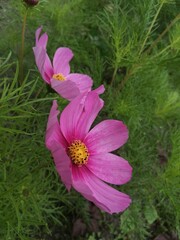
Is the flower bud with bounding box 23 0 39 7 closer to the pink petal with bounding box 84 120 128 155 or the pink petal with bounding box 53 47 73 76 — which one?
the pink petal with bounding box 53 47 73 76

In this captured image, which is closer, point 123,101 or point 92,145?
point 92,145

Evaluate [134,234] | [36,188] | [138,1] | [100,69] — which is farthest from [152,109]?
[36,188]

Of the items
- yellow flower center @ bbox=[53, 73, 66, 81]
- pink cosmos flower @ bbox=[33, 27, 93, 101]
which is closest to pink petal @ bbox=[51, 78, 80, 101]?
pink cosmos flower @ bbox=[33, 27, 93, 101]

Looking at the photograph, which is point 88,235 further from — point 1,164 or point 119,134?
point 119,134

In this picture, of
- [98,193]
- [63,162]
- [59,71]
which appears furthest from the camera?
[59,71]

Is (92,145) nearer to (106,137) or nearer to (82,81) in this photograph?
(106,137)

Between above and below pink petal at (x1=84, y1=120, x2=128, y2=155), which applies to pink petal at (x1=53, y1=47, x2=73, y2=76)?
below

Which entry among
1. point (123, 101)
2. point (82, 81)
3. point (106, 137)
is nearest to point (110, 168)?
point (106, 137)

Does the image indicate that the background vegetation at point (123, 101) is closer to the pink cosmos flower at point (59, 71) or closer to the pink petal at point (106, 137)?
the pink cosmos flower at point (59, 71)
